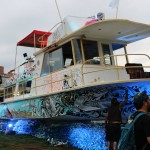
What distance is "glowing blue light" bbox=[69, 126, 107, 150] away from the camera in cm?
868

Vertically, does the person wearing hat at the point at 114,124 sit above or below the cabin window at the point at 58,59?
below

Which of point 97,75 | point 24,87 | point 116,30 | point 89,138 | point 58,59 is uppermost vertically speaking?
point 116,30

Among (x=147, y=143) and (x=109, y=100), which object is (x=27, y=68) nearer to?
(x=109, y=100)

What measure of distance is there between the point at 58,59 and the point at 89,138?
2.89 meters

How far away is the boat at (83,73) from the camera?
776 centimetres

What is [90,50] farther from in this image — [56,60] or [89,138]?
[89,138]

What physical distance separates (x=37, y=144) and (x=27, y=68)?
377 centimetres

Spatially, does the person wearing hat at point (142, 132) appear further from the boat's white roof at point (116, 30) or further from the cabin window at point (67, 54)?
the cabin window at point (67, 54)

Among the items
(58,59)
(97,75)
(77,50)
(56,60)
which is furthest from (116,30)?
(56,60)

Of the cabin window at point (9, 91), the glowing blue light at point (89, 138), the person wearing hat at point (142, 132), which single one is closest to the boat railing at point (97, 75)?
the glowing blue light at point (89, 138)

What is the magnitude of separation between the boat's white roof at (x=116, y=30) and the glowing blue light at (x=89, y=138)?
303 cm

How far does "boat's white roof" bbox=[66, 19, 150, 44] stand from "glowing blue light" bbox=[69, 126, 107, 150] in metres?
3.03

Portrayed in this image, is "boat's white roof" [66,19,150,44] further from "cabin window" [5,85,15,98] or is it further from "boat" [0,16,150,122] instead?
"cabin window" [5,85,15,98]

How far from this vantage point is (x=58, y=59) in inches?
Result: 388
